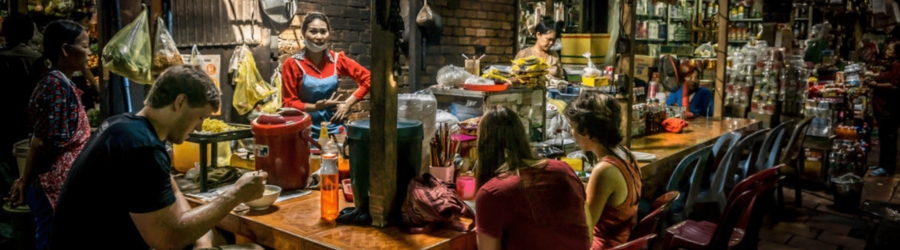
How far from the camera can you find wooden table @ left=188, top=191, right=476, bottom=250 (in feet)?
8.32

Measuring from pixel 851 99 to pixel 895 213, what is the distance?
16.5ft

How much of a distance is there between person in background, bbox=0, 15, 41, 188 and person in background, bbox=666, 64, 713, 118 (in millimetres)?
5950

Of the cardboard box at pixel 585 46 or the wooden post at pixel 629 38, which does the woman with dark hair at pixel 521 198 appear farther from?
the cardboard box at pixel 585 46

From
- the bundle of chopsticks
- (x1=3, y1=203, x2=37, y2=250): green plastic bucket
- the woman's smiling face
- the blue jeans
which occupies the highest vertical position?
the woman's smiling face

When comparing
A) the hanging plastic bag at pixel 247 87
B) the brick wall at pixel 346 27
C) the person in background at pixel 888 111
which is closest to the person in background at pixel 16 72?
the hanging plastic bag at pixel 247 87

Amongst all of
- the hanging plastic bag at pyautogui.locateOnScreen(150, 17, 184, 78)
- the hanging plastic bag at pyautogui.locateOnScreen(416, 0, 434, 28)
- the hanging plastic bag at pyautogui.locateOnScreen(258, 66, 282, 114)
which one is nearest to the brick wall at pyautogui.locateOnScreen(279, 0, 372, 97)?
the hanging plastic bag at pyautogui.locateOnScreen(258, 66, 282, 114)

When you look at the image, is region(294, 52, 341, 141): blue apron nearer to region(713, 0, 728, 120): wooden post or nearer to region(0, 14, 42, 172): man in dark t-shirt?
region(0, 14, 42, 172): man in dark t-shirt

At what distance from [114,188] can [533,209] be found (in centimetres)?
139

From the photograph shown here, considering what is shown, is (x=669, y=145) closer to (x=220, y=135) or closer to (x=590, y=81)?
(x=590, y=81)

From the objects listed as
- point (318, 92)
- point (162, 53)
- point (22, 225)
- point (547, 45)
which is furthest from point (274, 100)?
point (547, 45)

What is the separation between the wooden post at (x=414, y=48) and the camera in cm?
667

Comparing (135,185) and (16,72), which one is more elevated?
(16,72)

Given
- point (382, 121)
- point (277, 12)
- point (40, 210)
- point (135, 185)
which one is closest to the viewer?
point (135, 185)

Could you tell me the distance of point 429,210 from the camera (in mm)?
2691
